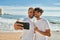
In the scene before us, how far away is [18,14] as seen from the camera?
2.01 meters

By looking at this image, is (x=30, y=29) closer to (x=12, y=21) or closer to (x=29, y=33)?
(x=29, y=33)

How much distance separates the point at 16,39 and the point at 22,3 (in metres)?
0.46

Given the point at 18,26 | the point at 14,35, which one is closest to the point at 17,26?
the point at 18,26

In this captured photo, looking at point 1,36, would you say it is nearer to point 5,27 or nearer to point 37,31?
point 5,27

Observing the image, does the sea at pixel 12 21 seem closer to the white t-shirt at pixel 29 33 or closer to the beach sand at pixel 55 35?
the beach sand at pixel 55 35

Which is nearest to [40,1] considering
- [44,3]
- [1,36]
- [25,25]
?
[44,3]

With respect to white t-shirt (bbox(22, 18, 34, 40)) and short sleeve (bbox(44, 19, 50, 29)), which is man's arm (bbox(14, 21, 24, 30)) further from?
short sleeve (bbox(44, 19, 50, 29))

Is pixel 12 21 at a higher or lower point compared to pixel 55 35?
higher

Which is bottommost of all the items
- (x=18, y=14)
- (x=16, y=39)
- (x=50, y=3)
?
(x=16, y=39)

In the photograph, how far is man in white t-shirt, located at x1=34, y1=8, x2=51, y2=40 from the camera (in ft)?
6.27

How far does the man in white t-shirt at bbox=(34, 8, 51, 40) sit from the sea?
0.22ft

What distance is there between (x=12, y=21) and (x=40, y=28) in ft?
1.18

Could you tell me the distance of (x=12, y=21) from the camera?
1.98 metres

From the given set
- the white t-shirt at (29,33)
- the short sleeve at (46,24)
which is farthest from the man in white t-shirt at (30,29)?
the short sleeve at (46,24)
